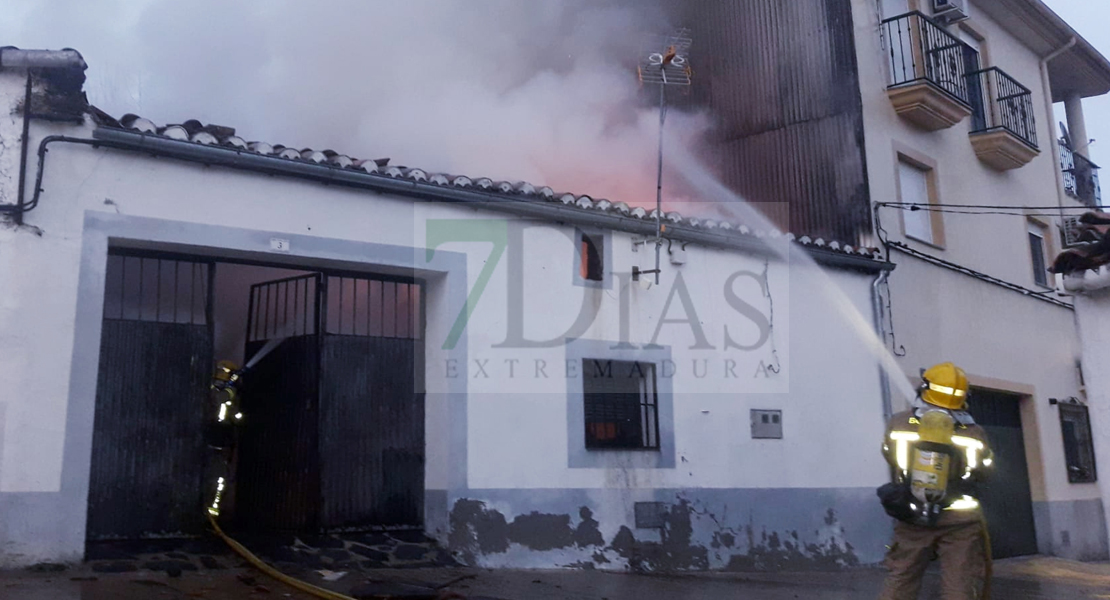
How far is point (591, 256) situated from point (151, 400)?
12.6ft

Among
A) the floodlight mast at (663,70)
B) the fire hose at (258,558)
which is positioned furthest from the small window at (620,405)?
the fire hose at (258,558)

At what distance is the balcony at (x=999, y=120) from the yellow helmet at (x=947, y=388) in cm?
939

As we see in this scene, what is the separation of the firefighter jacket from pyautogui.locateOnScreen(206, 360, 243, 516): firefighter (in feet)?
16.8

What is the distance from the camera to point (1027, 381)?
41.6ft

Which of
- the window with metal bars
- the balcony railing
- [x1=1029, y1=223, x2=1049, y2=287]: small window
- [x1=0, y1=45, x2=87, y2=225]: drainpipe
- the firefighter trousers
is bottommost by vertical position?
the firefighter trousers

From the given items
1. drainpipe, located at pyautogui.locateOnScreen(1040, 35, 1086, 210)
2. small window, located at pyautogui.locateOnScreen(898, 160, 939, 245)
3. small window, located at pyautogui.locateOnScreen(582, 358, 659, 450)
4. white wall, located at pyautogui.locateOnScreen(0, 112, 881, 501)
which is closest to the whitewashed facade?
white wall, located at pyautogui.locateOnScreen(0, 112, 881, 501)

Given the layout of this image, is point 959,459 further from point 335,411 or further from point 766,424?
point 335,411

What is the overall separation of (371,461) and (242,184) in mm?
2411

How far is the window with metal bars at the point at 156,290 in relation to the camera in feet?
21.7

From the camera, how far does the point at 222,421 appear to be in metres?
7.34

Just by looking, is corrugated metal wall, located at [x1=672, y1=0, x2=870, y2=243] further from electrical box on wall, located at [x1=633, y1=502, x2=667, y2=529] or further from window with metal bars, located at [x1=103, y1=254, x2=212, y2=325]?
window with metal bars, located at [x1=103, y1=254, x2=212, y2=325]

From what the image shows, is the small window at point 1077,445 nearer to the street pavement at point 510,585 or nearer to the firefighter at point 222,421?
the street pavement at point 510,585

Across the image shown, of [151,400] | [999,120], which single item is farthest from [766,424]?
[999,120]

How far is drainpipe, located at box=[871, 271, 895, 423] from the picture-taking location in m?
9.89
